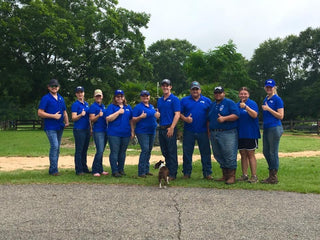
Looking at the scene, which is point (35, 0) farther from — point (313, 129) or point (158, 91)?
point (313, 129)

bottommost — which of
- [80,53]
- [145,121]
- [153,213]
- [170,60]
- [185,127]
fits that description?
[153,213]

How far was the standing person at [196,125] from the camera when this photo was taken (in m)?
6.89

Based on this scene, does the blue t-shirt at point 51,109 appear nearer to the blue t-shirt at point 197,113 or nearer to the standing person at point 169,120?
the standing person at point 169,120

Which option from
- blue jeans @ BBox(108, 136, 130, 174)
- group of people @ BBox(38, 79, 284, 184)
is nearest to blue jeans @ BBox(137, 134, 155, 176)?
group of people @ BBox(38, 79, 284, 184)

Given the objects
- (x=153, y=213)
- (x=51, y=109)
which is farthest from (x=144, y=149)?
(x=153, y=213)

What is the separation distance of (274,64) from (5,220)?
52022 millimetres

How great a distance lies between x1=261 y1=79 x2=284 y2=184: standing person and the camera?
6.42 metres

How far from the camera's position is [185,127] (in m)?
7.07

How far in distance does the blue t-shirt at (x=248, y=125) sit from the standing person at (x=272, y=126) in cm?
19

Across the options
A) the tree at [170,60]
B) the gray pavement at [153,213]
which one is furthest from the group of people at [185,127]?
the tree at [170,60]

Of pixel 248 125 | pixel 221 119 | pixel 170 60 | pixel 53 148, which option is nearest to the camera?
pixel 221 119

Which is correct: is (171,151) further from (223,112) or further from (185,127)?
(223,112)

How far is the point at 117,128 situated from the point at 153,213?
9.61ft

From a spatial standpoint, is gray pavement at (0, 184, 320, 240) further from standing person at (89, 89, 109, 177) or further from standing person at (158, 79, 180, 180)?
standing person at (89, 89, 109, 177)
